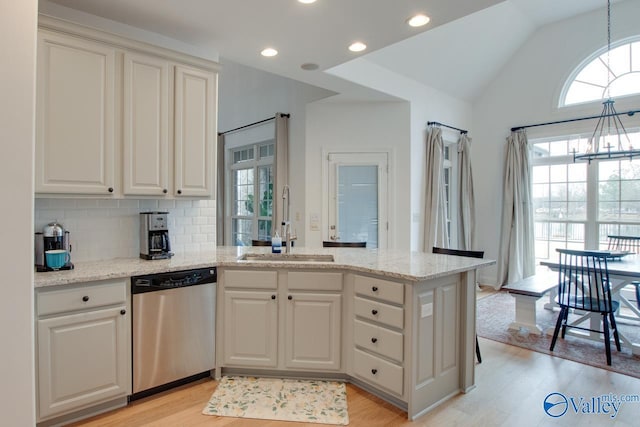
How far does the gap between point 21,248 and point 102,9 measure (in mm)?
2013

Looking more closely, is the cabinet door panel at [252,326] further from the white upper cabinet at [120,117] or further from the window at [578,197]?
the window at [578,197]

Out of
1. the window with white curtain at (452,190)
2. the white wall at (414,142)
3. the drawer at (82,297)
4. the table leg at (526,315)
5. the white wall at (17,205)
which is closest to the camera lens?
the white wall at (17,205)

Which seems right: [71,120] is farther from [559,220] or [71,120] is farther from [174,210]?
[559,220]

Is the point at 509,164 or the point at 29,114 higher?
the point at 509,164

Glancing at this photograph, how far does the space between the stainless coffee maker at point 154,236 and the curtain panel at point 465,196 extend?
4470mm

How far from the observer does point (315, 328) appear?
278 centimetres

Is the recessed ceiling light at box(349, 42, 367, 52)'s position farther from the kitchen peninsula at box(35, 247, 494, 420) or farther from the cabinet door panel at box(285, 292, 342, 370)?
the cabinet door panel at box(285, 292, 342, 370)

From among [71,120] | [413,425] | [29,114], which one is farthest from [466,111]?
[29,114]

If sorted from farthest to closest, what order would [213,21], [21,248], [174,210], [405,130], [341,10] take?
[405,130]
[174,210]
[213,21]
[341,10]
[21,248]

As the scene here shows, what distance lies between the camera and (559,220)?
5.82 metres

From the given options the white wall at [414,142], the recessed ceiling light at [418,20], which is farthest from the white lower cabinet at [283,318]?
the white wall at [414,142]

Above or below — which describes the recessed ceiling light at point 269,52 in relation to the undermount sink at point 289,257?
above

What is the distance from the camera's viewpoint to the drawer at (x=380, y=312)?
7.95 ft

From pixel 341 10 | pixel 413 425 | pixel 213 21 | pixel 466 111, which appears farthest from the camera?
pixel 466 111
